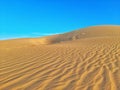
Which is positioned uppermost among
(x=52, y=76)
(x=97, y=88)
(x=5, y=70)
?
(x=5, y=70)

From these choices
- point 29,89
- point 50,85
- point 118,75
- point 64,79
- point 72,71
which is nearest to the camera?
point 29,89

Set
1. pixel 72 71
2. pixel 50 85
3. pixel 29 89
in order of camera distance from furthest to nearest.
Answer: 1. pixel 72 71
2. pixel 50 85
3. pixel 29 89

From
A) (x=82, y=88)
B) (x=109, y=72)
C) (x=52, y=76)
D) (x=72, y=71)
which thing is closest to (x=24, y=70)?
(x=52, y=76)

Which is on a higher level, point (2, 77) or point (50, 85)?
point (2, 77)

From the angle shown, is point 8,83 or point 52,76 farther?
point 52,76

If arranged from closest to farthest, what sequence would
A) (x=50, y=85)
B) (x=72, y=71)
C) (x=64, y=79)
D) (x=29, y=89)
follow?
(x=29, y=89) → (x=50, y=85) → (x=64, y=79) → (x=72, y=71)

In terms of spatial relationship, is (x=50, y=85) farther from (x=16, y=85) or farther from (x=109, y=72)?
(x=109, y=72)

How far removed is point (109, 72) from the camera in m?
5.37

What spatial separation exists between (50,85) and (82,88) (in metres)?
0.73

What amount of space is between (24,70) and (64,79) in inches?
58.4

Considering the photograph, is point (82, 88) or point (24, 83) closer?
point (82, 88)

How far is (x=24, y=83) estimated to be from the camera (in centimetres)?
430

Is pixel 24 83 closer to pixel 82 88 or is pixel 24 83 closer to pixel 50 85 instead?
pixel 50 85

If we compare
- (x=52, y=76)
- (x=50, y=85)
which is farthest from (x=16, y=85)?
(x=52, y=76)
